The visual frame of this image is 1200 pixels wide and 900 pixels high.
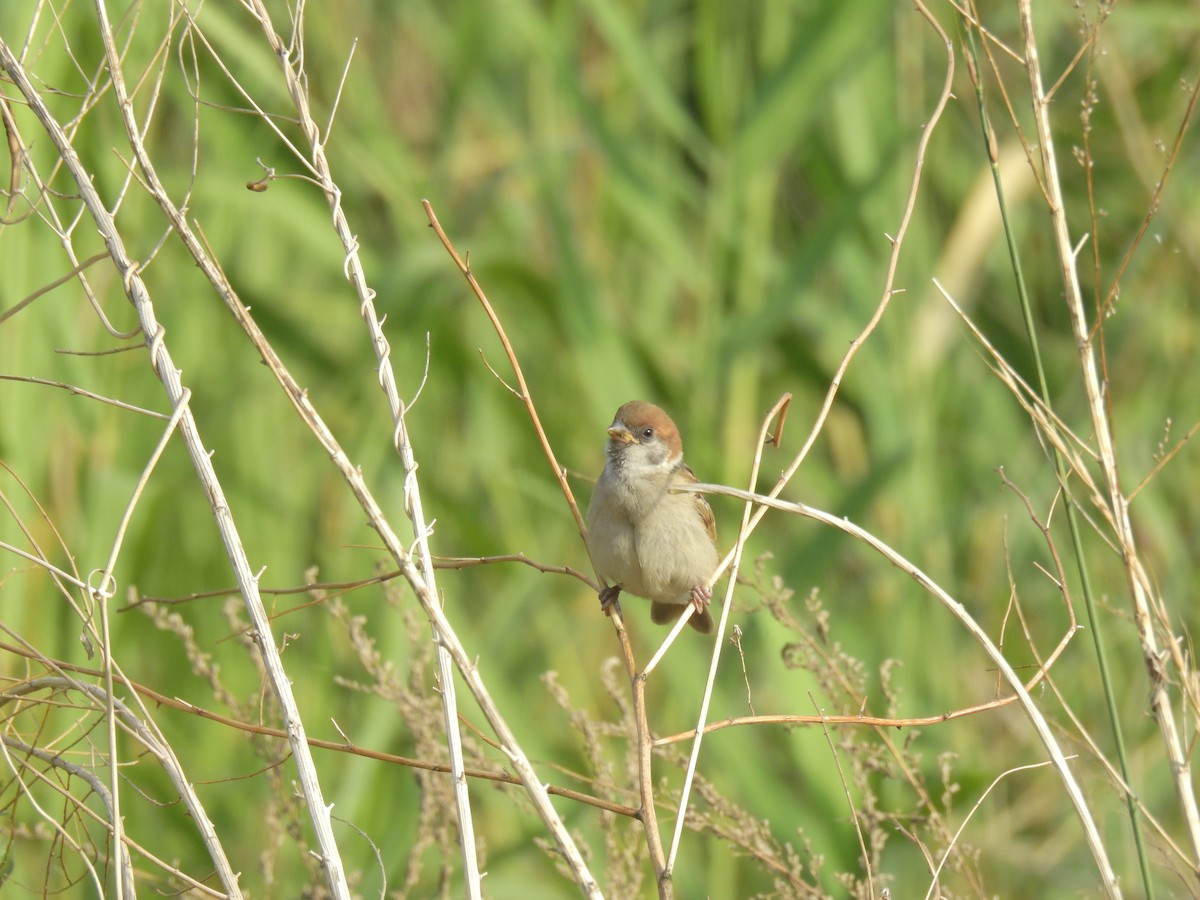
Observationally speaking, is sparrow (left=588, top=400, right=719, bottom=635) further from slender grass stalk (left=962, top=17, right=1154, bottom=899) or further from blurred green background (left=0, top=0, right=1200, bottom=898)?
slender grass stalk (left=962, top=17, right=1154, bottom=899)

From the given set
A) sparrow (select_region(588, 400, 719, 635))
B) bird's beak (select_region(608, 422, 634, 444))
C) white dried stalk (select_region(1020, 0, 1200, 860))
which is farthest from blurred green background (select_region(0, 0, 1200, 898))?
white dried stalk (select_region(1020, 0, 1200, 860))

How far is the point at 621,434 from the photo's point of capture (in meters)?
3.09

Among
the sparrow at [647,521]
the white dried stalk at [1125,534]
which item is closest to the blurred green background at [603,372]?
the sparrow at [647,521]

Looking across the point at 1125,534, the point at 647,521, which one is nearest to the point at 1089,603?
the point at 1125,534

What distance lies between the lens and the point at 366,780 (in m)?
3.46

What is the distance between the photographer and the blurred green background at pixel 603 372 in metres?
3.45

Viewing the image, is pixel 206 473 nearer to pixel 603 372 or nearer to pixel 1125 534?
pixel 1125 534

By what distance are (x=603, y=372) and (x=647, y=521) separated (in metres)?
0.82

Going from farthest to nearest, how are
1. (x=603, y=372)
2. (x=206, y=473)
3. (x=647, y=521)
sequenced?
(x=603, y=372) < (x=647, y=521) < (x=206, y=473)

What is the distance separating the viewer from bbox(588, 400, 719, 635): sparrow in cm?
301

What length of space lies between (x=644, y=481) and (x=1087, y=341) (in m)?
Answer: 1.39

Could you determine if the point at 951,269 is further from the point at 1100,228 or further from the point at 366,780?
the point at 366,780

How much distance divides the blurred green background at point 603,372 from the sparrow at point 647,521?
339 millimetres

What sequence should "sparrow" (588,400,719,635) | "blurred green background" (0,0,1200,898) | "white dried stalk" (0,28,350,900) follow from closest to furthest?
"white dried stalk" (0,28,350,900), "sparrow" (588,400,719,635), "blurred green background" (0,0,1200,898)
